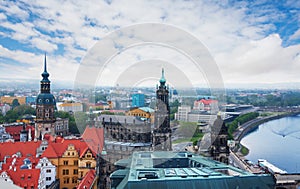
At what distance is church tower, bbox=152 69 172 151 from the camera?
47.8 feet

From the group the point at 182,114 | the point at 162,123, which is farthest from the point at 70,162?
the point at 182,114

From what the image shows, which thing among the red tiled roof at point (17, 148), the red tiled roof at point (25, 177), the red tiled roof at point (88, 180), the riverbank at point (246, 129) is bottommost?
the riverbank at point (246, 129)

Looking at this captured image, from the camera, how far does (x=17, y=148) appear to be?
13.8m

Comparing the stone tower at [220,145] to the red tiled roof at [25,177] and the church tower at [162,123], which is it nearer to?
the church tower at [162,123]

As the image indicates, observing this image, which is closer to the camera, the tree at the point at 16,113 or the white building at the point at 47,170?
the white building at the point at 47,170

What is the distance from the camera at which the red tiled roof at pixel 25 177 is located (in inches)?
397

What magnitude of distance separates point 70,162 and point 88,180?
2.29 m

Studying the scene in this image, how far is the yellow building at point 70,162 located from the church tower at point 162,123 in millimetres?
3691

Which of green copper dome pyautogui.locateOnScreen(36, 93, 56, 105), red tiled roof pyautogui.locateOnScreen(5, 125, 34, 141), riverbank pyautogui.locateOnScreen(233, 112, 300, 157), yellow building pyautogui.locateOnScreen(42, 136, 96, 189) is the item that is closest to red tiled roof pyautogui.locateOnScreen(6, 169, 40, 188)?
yellow building pyautogui.locateOnScreen(42, 136, 96, 189)

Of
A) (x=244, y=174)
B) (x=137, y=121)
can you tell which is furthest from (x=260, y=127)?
(x=244, y=174)

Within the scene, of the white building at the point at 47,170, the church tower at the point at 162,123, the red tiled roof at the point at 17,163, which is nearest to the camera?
the red tiled roof at the point at 17,163

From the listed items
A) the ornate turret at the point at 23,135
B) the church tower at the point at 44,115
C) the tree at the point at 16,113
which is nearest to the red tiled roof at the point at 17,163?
the church tower at the point at 44,115

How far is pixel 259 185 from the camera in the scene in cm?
683

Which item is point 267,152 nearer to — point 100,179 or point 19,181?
point 100,179
